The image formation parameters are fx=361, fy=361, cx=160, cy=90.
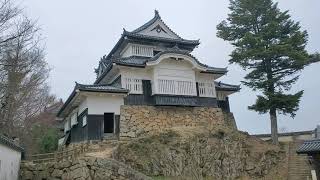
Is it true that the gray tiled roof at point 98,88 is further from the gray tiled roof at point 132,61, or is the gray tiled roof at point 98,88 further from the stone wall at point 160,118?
the gray tiled roof at point 132,61

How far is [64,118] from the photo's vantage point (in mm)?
33656

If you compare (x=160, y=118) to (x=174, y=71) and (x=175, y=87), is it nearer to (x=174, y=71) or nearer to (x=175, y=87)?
(x=175, y=87)

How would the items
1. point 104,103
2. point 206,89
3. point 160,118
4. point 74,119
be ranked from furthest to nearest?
point 206,89 < point 74,119 < point 160,118 < point 104,103

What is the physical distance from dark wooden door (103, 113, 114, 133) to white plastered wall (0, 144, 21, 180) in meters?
7.16

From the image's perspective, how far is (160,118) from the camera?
26.6 metres

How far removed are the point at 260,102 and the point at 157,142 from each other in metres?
10.8

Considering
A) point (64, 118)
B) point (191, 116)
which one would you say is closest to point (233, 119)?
point (191, 116)

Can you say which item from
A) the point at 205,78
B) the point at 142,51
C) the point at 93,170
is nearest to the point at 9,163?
the point at 93,170

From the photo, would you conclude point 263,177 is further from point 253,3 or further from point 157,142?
point 253,3

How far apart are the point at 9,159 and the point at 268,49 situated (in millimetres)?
20687

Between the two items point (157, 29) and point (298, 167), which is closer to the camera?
point (298, 167)

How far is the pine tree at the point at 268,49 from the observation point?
28.7 metres

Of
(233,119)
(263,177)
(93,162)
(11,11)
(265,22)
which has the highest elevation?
(265,22)

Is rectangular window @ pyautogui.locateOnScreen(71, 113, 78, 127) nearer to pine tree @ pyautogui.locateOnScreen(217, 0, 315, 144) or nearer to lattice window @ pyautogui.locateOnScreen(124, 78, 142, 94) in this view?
lattice window @ pyautogui.locateOnScreen(124, 78, 142, 94)
